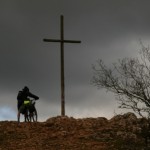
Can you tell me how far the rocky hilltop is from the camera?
22312mm

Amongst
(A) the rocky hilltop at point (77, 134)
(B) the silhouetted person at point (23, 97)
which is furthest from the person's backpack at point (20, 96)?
(A) the rocky hilltop at point (77, 134)

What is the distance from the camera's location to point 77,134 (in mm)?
23984

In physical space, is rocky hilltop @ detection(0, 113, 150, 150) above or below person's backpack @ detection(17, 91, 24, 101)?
below

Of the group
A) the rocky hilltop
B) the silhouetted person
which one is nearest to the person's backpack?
the silhouetted person

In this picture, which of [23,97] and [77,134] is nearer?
[77,134]

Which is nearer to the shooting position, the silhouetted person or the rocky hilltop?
the rocky hilltop

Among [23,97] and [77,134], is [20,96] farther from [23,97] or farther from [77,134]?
[77,134]

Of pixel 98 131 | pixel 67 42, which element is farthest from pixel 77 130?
pixel 67 42

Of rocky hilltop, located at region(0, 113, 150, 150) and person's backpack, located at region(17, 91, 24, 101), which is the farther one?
person's backpack, located at region(17, 91, 24, 101)

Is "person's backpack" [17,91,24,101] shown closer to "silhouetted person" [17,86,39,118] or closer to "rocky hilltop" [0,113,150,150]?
"silhouetted person" [17,86,39,118]

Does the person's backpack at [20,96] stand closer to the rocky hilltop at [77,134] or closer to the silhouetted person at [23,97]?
the silhouetted person at [23,97]

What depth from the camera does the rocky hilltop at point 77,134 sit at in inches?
878

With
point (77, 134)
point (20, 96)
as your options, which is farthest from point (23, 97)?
point (77, 134)

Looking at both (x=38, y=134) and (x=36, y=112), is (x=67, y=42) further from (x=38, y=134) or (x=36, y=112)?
(x=38, y=134)
